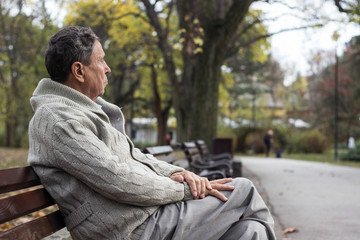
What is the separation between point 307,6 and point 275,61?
31.0m

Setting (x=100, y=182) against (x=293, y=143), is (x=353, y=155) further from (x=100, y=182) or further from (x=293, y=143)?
(x=100, y=182)

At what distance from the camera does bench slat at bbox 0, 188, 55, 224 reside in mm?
1861

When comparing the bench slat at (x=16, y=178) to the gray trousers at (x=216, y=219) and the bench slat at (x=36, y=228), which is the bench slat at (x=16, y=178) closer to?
the bench slat at (x=36, y=228)

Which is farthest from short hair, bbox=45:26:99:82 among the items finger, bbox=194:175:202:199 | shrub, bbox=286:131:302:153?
shrub, bbox=286:131:302:153

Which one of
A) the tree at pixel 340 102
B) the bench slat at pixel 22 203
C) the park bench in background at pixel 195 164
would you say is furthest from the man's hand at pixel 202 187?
the tree at pixel 340 102

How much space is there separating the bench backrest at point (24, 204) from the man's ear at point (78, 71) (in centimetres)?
53

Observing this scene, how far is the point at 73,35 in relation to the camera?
235 cm

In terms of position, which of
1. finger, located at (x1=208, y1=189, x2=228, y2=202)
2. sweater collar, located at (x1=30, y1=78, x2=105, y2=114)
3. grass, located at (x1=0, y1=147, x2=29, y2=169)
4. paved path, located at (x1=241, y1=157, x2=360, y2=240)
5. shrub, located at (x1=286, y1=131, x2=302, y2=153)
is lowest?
shrub, located at (x1=286, y1=131, x2=302, y2=153)

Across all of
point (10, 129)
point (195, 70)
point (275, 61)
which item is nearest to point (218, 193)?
point (195, 70)

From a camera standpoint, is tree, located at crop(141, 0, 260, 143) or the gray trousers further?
tree, located at crop(141, 0, 260, 143)

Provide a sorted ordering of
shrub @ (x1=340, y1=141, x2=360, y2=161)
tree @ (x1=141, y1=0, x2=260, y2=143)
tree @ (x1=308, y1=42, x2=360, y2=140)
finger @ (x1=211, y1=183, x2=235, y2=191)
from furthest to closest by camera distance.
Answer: tree @ (x1=308, y1=42, x2=360, y2=140) → shrub @ (x1=340, y1=141, x2=360, y2=161) → tree @ (x1=141, y1=0, x2=260, y2=143) → finger @ (x1=211, y1=183, x2=235, y2=191)

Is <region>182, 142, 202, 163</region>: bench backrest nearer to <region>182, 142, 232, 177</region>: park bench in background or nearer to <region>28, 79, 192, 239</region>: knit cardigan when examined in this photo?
<region>182, 142, 232, 177</region>: park bench in background

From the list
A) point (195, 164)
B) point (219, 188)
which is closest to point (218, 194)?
point (219, 188)

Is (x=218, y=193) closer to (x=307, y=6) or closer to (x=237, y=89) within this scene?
(x=307, y=6)
